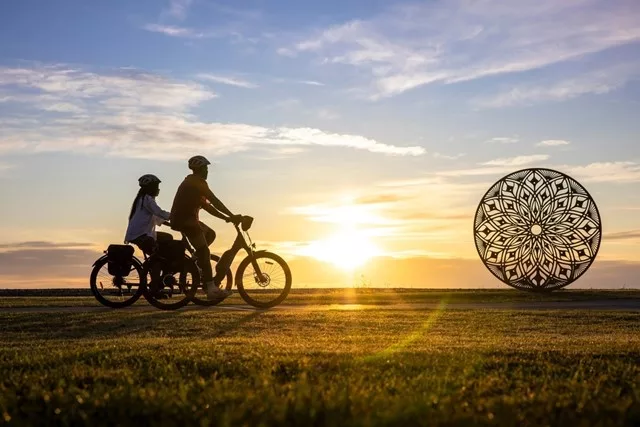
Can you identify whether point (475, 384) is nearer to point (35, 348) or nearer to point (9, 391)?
point (9, 391)

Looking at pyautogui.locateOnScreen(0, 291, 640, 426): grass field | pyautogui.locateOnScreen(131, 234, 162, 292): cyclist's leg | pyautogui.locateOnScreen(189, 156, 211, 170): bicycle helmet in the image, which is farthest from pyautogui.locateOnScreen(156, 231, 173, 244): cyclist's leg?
pyautogui.locateOnScreen(0, 291, 640, 426): grass field

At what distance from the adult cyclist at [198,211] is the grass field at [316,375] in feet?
7.80

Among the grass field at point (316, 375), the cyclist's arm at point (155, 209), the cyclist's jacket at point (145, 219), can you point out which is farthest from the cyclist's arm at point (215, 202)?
the grass field at point (316, 375)

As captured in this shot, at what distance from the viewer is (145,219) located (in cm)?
1681

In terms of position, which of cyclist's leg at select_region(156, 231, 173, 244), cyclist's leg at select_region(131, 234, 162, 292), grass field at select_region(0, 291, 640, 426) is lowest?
grass field at select_region(0, 291, 640, 426)

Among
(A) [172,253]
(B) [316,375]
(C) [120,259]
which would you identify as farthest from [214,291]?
(B) [316,375]

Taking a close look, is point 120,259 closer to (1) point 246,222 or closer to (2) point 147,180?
(2) point 147,180

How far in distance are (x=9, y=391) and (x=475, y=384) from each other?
402 cm

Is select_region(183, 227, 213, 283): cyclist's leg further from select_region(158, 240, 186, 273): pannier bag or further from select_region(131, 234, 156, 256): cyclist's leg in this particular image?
select_region(131, 234, 156, 256): cyclist's leg

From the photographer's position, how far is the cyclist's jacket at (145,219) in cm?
1662

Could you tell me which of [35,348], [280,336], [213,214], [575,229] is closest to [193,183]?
[213,214]

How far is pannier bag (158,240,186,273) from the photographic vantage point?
1658 cm

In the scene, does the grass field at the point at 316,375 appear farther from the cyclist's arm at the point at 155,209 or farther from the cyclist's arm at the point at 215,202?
the cyclist's arm at the point at 155,209

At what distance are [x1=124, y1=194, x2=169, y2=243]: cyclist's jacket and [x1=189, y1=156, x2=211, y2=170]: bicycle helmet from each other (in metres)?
1.25
